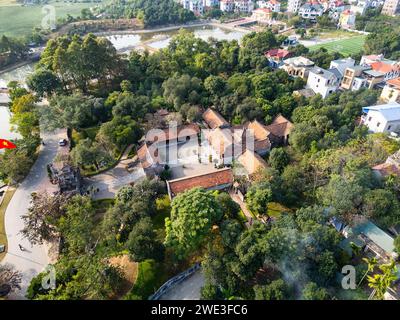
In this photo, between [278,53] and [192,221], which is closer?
[192,221]

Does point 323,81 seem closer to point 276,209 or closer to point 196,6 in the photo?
point 276,209

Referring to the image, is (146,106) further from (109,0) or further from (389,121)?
(109,0)

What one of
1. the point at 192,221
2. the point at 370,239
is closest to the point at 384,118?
the point at 370,239

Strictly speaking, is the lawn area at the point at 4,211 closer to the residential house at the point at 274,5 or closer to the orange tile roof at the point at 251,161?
the orange tile roof at the point at 251,161

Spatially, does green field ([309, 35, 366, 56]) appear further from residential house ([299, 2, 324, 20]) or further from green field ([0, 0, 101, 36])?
green field ([0, 0, 101, 36])

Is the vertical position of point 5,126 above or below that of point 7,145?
below

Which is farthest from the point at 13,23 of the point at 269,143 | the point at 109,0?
the point at 269,143

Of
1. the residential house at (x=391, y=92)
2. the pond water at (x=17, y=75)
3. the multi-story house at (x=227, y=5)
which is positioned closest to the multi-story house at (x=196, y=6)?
the multi-story house at (x=227, y=5)
